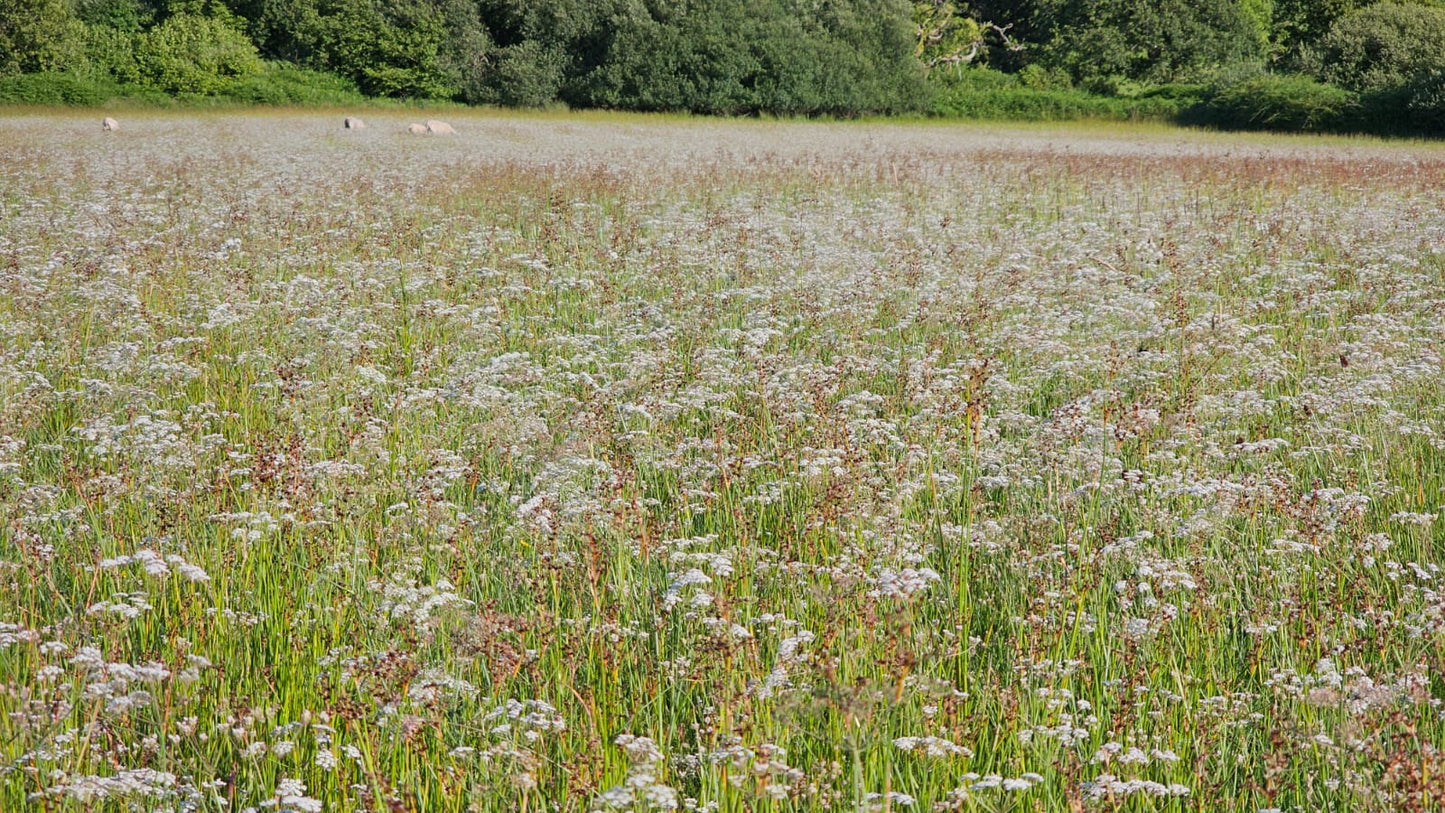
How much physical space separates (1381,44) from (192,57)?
1962 inches

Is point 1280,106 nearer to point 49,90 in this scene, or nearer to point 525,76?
point 525,76

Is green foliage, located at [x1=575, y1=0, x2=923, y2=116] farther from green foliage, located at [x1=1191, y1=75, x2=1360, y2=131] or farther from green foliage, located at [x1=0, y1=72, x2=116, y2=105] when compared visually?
green foliage, located at [x1=0, y1=72, x2=116, y2=105]

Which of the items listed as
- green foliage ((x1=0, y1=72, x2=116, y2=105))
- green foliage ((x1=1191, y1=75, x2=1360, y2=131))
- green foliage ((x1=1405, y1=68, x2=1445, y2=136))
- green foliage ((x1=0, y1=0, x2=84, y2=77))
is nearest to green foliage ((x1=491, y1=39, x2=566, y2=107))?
green foliage ((x1=0, y1=72, x2=116, y2=105))

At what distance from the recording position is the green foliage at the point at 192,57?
152 ft

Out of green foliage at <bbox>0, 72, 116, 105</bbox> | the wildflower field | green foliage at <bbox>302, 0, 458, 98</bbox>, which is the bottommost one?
the wildflower field

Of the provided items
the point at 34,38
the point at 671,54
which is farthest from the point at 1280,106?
the point at 34,38

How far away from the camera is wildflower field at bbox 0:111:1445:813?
2.76 metres

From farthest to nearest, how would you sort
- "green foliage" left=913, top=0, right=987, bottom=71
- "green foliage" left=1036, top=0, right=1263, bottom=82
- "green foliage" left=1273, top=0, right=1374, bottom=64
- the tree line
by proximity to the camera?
"green foliage" left=913, top=0, right=987, bottom=71
"green foliage" left=1273, top=0, right=1374, bottom=64
"green foliage" left=1036, top=0, right=1263, bottom=82
the tree line

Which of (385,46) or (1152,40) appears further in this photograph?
(1152,40)

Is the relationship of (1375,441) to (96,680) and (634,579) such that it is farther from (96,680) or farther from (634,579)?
(96,680)

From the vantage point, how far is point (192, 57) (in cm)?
4775

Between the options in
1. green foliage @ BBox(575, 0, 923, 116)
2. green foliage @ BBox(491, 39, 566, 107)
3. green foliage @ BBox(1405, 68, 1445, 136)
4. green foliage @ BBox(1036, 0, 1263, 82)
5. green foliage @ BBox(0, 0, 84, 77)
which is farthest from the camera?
green foliage @ BBox(1036, 0, 1263, 82)

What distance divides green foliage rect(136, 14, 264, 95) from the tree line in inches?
Result: 3.8

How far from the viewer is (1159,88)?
4959 cm
